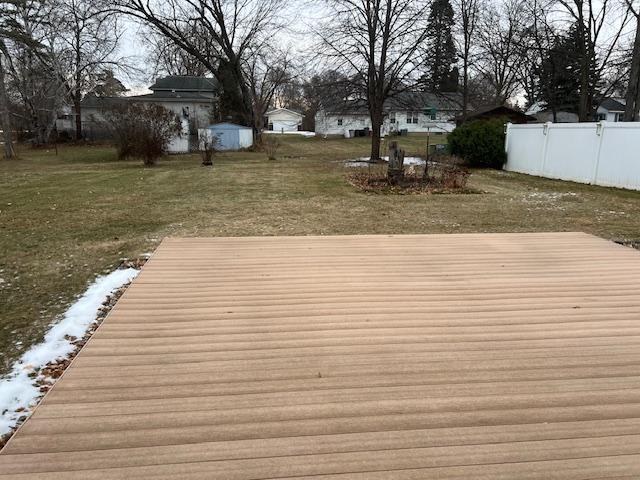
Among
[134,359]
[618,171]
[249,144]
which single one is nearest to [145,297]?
[134,359]

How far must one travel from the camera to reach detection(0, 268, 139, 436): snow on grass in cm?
236

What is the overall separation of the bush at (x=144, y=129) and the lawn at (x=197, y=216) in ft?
17.4

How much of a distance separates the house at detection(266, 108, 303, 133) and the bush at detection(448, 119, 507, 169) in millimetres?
50042

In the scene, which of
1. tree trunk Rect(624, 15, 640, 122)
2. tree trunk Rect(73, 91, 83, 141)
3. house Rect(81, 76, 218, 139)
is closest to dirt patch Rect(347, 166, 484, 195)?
tree trunk Rect(624, 15, 640, 122)

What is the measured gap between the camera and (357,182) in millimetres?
12422

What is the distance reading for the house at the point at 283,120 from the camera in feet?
216

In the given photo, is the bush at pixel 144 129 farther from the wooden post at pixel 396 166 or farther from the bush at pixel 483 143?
the bush at pixel 483 143

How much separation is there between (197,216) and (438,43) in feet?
56.8

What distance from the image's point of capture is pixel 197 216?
7777 millimetres

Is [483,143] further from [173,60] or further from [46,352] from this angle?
[173,60]

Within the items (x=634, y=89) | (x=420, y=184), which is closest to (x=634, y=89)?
(x=634, y=89)

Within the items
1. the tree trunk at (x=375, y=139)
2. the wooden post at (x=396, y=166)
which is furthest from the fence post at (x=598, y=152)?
the tree trunk at (x=375, y=139)

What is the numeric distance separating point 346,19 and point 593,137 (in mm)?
11320

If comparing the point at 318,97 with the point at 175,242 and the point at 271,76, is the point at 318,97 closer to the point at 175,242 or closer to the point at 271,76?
the point at 175,242
